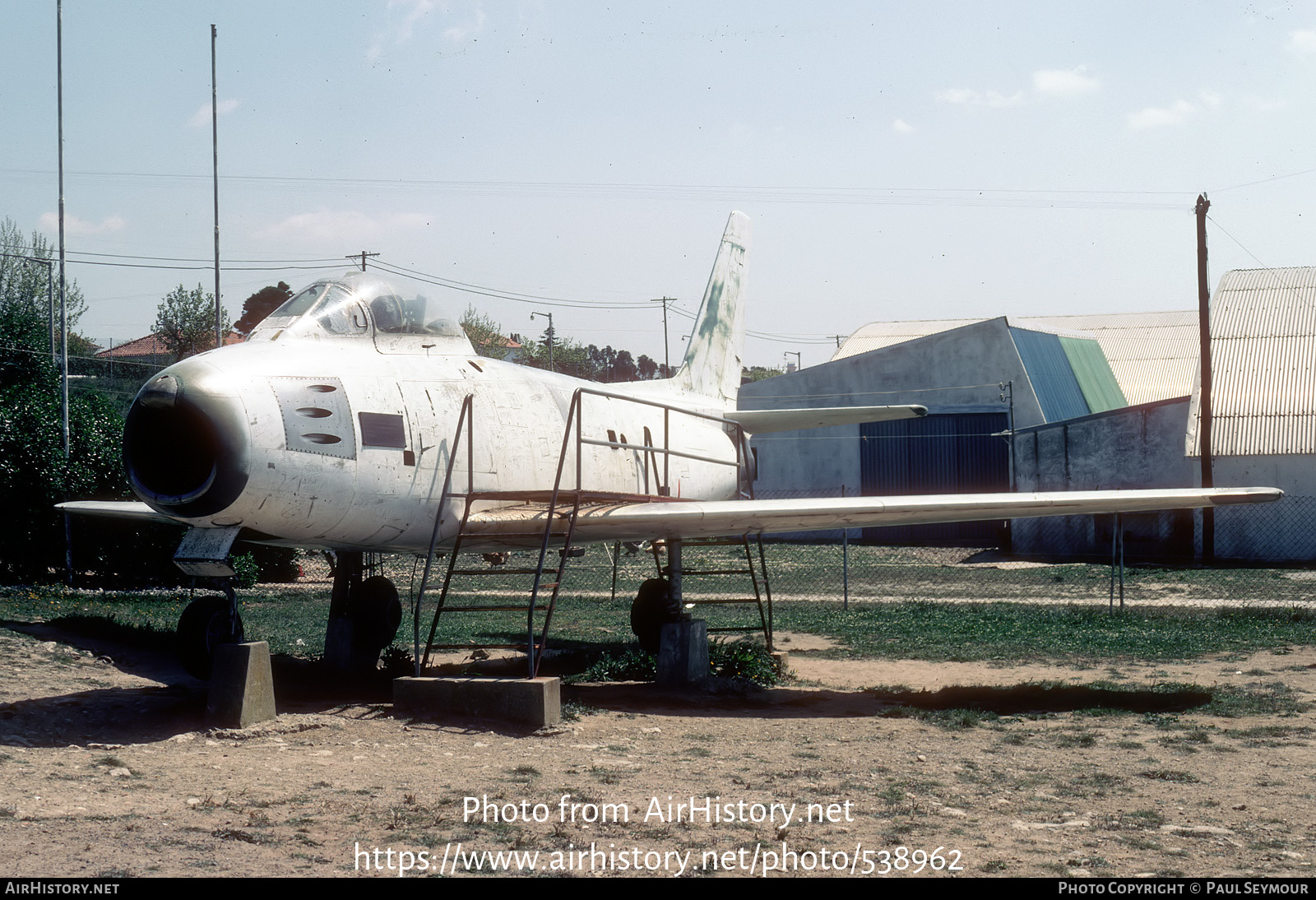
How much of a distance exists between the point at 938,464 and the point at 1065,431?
5313 mm

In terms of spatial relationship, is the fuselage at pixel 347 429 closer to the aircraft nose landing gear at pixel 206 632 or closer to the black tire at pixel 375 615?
the aircraft nose landing gear at pixel 206 632

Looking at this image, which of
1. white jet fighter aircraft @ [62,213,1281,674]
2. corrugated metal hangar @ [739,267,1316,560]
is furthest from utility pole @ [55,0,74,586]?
corrugated metal hangar @ [739,267,1316,560]

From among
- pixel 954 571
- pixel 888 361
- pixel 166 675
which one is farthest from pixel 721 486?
pixel 888 361

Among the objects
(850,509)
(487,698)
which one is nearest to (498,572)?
(487,698)

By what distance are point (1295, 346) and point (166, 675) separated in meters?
35.1

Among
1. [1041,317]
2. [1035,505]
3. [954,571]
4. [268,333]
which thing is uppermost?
[1041,317]

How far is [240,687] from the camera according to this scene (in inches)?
353

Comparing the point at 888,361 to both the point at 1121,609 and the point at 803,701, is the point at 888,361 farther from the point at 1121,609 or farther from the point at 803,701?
the point at 803,701

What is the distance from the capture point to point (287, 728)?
8977 mm

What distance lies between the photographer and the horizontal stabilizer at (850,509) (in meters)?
10.7

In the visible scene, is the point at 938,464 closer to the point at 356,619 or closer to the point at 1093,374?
the point at 1093,374

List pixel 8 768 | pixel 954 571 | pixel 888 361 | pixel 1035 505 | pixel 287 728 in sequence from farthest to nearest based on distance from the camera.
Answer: pixel 888 361, pixel 954 571, pixel 1035 505, pixel 287 728, pixel 8 768

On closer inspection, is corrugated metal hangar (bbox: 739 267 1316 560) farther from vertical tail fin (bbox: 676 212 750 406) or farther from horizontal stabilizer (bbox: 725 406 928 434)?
horizontal stabilizer (bbox: 725 406 928 434)

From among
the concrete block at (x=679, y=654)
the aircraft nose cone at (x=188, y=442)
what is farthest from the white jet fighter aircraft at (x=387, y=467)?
→ the concrete block at (x=679, y=654)
